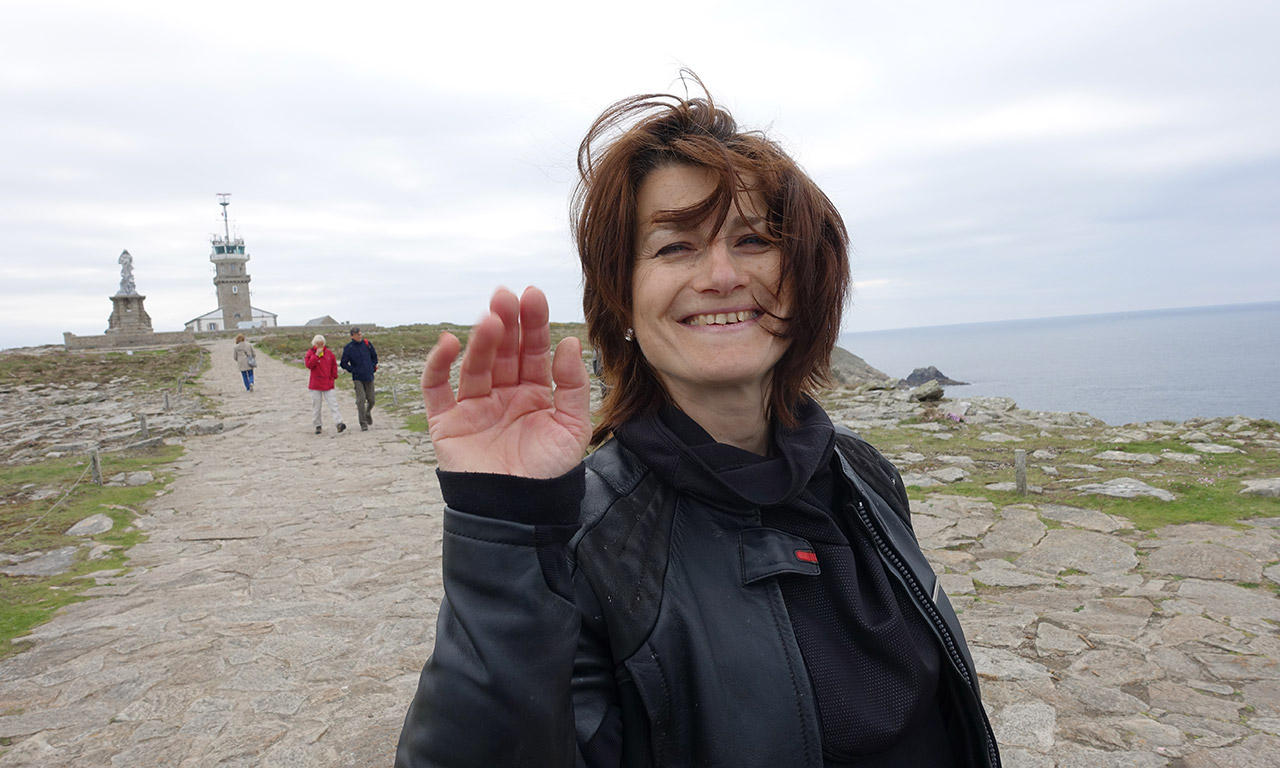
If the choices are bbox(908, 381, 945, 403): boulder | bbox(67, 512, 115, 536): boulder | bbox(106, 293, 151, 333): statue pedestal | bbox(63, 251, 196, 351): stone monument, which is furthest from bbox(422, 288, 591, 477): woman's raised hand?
bbox(106, 293, 151, 333): statue pedestal

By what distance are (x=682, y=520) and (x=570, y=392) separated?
1.58ft

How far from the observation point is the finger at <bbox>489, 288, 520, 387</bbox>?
133 cm

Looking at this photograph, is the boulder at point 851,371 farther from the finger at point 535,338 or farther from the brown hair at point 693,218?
the finger at point 535,338

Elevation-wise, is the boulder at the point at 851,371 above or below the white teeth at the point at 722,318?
below

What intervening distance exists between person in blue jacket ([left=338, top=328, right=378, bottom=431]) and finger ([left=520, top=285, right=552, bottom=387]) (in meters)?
12.4

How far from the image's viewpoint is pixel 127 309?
5406 centimetres

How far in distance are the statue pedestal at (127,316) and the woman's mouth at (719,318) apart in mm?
62380

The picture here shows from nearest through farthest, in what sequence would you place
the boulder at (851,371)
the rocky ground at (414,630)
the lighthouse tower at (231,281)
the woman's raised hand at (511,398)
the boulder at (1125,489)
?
the woman's raised hand at (511,398) → the rocky ground at (414,630) → the boulder at (1125,489) → the boulder at (851,371) → the lighthouse tower at (231,281)

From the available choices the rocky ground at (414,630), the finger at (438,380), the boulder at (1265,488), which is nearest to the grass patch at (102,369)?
the rocky ground at (414,630)

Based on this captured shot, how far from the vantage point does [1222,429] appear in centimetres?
1069

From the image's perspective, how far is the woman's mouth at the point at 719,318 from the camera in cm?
190

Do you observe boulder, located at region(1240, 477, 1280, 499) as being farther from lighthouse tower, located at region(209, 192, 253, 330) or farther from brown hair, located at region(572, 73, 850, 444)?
lighthouse tower, located at region(209, 192, 253, 330)

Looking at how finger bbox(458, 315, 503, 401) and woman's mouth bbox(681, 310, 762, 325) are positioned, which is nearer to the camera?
finger bbox(458, 315, 503, 401)

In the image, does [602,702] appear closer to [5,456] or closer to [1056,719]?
[1056,719]
